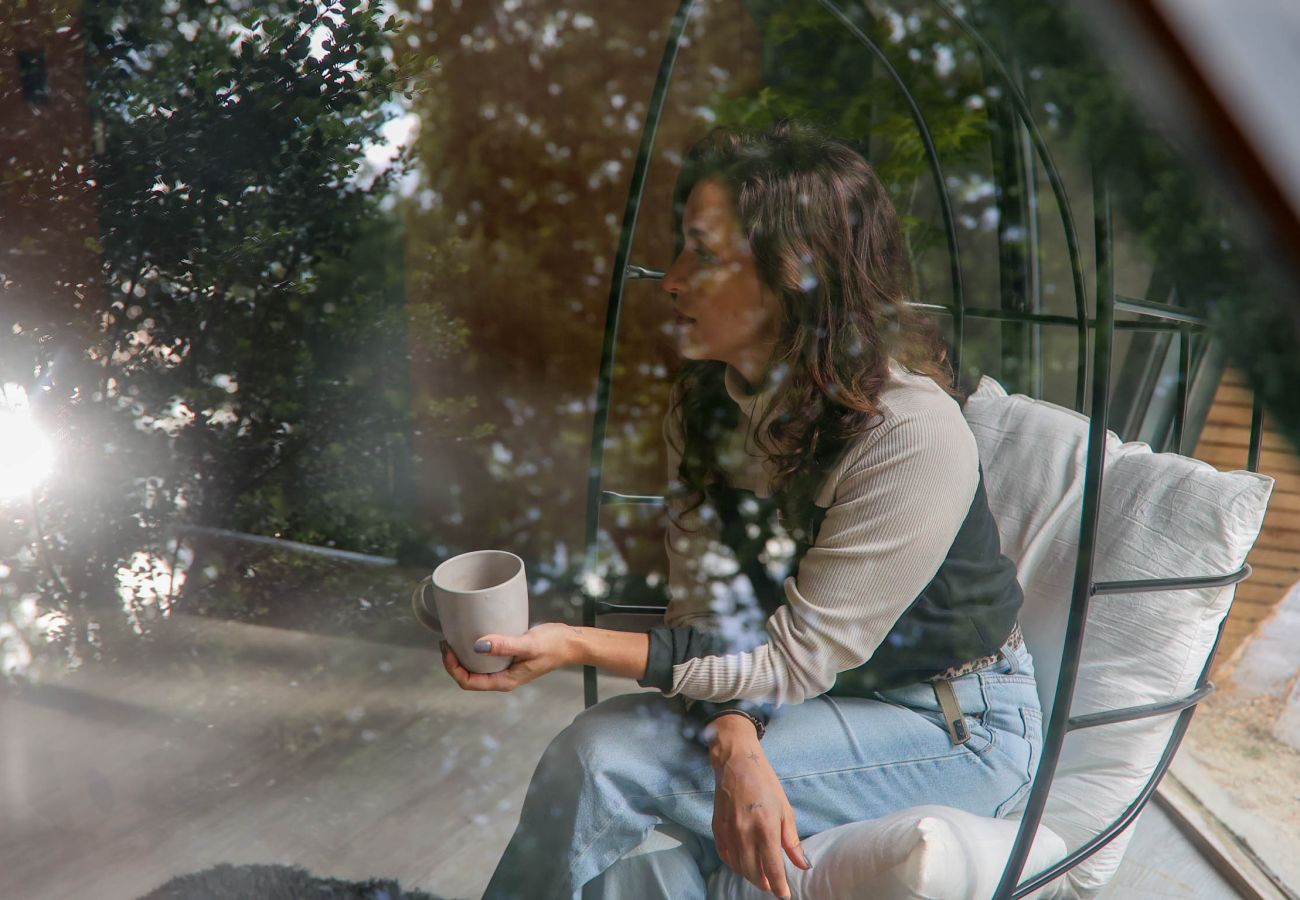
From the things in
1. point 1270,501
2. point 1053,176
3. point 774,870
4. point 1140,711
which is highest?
point 1053,176

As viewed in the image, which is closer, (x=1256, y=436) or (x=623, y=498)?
(x=1256, y=436)

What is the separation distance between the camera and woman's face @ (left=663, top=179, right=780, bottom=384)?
1.83 feet

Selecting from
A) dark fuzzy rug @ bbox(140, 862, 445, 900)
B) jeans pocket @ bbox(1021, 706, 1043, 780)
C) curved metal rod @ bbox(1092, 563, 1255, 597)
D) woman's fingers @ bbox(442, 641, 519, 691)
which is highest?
curved metal rod @ bbox(1092, 563, 1255, 597)

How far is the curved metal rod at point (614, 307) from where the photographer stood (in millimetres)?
724

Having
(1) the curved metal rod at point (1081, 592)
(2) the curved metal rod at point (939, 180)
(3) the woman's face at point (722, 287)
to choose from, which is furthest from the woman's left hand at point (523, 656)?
(2) the curved metal rod at point (939, 180)

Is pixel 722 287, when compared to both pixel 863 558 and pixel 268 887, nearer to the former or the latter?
pixel 863 558

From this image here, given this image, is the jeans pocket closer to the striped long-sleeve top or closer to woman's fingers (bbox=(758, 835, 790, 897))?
the striped long-sleeve top

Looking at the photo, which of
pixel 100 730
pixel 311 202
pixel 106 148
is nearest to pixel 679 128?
pixel 311 202

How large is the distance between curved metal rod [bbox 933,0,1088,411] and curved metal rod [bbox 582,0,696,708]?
0.22m

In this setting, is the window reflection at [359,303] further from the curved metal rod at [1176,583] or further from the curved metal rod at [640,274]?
the curved metal rod at [1176,583]

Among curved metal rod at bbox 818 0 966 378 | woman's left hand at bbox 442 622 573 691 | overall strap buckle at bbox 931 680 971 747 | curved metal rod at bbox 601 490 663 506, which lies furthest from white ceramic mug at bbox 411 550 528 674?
curved metal rod at bbox 818 0 966 378

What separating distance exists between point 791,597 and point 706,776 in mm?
153

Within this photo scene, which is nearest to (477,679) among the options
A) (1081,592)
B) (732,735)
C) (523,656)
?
(523,656)

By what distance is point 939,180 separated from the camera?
27.6 inches
